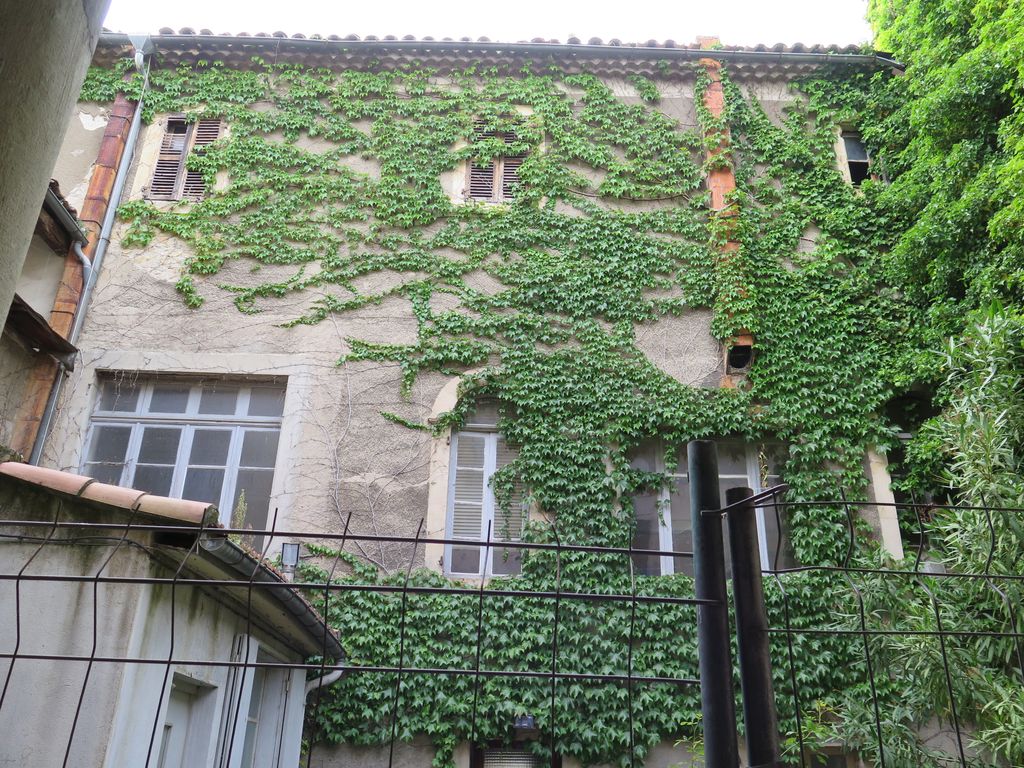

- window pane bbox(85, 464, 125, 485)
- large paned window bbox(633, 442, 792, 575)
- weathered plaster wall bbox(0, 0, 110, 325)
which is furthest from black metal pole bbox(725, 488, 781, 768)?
window pane bbox(85, 464, 125, 485)

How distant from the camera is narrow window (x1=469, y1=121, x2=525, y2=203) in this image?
443 inches

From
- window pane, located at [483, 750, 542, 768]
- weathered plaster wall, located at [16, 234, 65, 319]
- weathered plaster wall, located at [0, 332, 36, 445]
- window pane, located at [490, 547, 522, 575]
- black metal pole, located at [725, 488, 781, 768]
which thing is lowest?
window pane, located at [483, 750, 542, 768]

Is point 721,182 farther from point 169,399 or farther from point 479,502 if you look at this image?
point 169,399

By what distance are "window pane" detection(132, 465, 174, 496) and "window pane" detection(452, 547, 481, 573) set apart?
3.27 metres

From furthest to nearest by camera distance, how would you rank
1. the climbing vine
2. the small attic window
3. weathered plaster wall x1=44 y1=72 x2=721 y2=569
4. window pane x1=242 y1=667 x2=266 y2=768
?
the small attic window, weathered plaster wall x1=44 y1=72 x2=721 y2=569, the climbing vine, window pane x1=242 y1=667 x2=266 y2=768

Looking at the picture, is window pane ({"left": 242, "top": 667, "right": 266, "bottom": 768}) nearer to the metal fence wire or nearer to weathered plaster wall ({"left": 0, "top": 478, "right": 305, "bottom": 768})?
the metal fence wire

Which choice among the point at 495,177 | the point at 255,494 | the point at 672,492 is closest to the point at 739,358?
the point at 672,492

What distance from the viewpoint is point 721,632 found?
265cm

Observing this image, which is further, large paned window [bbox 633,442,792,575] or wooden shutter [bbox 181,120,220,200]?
wooden shutter [bbox 181,120,220,200]

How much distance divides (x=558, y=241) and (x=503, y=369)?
2.00 metres

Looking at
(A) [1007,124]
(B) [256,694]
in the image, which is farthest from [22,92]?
(A) [1007,124]

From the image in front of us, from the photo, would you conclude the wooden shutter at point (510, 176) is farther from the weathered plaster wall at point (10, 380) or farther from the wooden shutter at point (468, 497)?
the weathered plaster wall at point (10, 380)

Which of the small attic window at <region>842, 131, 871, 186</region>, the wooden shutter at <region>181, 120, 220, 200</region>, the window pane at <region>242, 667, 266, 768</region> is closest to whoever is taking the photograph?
the window pane at <region>242, 667, 266, 768</region>

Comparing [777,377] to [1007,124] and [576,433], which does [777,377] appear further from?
[1007,124]
